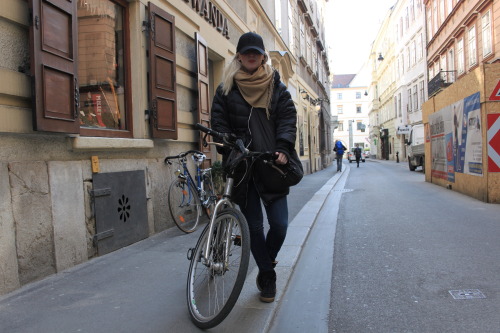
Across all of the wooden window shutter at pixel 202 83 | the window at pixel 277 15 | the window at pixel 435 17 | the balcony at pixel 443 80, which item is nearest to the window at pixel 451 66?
the balcony at pixel 443 80

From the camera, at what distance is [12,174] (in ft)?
10.7

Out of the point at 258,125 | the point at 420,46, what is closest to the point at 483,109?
the point at 258,125

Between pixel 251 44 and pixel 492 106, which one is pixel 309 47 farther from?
pixel 251 44

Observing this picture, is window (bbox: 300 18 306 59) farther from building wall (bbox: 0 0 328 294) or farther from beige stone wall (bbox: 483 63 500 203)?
building wall (bbox: 0 0 328 294)

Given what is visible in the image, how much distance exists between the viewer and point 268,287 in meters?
3.03

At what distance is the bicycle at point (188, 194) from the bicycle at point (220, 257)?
8.95 feet

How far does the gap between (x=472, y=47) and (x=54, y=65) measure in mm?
22130

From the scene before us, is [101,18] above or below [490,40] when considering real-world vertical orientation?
below

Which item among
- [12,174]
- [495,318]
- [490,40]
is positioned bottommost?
[495,318]

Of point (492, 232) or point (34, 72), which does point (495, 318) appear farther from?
point (34, 72)

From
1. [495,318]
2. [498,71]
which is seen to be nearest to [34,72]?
[495,318]

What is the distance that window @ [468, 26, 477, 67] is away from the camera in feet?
66.8

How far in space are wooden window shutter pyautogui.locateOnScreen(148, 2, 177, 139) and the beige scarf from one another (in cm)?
279

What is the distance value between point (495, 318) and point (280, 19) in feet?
52.2
